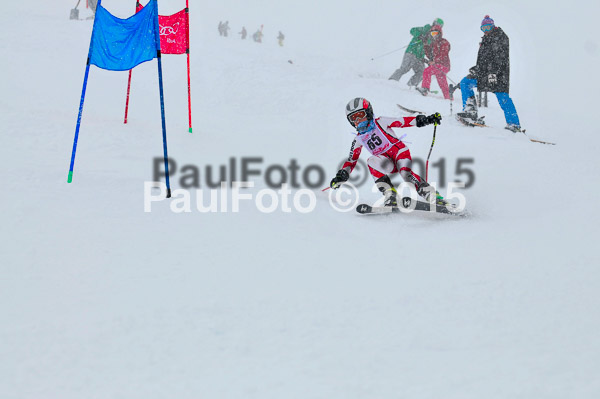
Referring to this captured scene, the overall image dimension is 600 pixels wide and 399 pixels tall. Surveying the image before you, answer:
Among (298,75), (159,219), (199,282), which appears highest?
(298,75)

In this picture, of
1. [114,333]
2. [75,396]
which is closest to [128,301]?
[114,333]

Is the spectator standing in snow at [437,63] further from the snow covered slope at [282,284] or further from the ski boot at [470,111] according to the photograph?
the snow covered slope at [282,284]

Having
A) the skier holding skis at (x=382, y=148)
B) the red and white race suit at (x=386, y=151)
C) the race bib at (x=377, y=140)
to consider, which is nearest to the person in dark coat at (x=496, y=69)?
the skier holding skis at (x=382, y=148)

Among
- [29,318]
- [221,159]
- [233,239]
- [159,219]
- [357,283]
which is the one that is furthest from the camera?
[221,159]

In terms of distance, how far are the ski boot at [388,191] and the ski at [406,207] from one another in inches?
3.8

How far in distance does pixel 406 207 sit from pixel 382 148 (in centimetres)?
79

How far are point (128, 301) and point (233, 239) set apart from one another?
53.5 inches

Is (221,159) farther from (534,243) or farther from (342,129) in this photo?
(534,243)

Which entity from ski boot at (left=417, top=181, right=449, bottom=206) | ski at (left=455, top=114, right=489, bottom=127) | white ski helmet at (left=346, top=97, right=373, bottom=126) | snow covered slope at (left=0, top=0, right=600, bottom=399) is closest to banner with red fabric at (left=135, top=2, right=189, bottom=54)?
snow covered slope at (left=0, top=0, right=600, bottom=399)

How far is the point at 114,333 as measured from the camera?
257 centimetres

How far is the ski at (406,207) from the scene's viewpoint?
5.13 metres

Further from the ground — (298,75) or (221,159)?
(298,75)

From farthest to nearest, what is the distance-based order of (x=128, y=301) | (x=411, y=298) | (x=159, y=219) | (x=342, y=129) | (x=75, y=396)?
1. (x=342, y=129)
2. (x=159, y=219)
3. (x=411, y=298)
4. (x=128, y=301)
5. (x=75, y=396)

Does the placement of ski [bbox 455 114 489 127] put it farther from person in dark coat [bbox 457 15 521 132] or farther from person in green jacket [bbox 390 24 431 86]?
person in green jacket [bbox 390 24 431 86]
